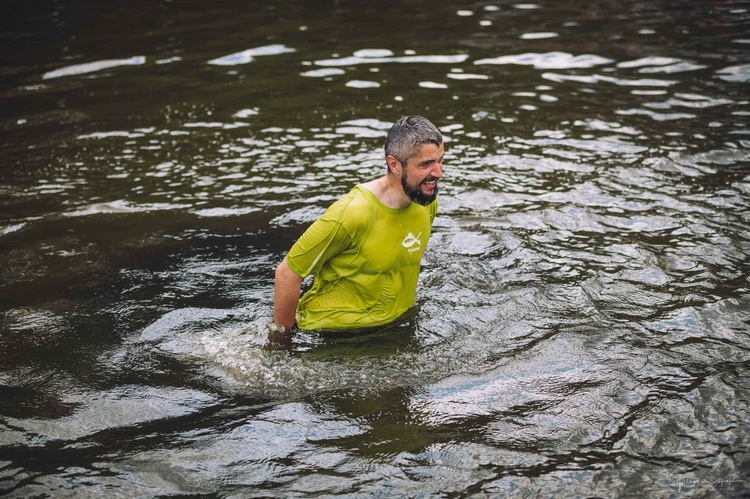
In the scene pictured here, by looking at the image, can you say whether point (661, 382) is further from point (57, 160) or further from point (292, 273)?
point (57, 160)

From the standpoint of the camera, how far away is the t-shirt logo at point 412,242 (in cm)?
571

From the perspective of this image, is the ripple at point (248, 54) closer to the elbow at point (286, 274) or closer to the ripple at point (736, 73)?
the ripple at point (736, 73)

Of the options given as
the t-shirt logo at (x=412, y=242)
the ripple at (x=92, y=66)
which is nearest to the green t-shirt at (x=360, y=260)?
the t-shirt logo at (x=412, y=242)

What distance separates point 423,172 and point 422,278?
206 centimetres

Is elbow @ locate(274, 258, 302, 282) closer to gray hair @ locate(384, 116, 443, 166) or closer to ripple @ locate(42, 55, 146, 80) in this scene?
gray hair @ locate(384, 116, 443, 166)

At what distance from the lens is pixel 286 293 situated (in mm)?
5582

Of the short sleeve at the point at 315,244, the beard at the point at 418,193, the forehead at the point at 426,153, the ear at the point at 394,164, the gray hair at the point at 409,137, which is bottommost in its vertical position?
the short sleeve at the point at 315,244

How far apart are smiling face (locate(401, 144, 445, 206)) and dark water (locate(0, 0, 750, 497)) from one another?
136 cm

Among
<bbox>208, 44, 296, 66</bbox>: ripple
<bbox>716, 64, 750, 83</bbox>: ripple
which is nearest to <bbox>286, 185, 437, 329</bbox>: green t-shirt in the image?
<bbox>716, 64, 750, 83</bbox>: ripple

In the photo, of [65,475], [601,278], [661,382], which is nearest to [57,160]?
[65,475]

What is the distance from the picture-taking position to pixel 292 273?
5.51m

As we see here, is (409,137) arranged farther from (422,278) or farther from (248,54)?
(248,54)

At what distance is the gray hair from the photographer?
5.23 m

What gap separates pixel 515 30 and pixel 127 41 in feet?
26.7
